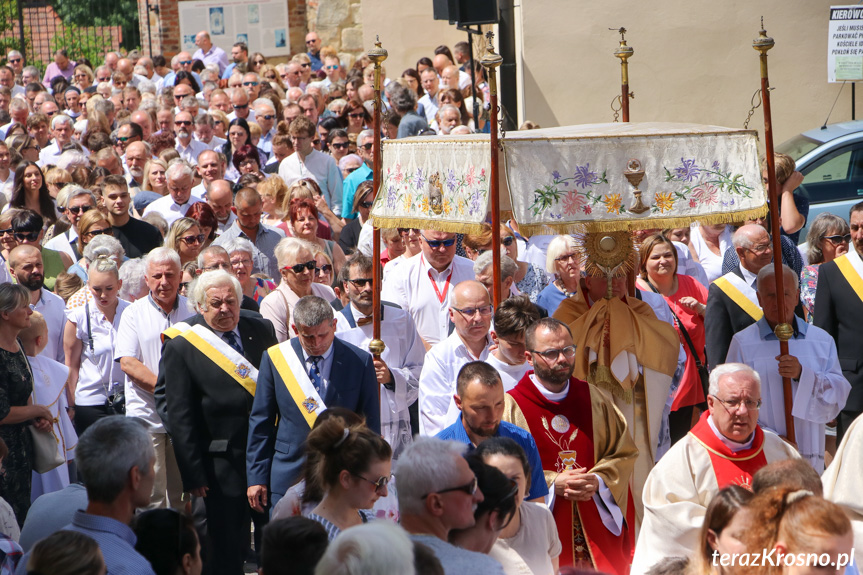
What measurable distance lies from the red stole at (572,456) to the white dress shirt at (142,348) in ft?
7.52

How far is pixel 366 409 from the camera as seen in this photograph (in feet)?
19.3

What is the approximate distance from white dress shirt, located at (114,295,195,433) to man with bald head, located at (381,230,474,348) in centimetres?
148

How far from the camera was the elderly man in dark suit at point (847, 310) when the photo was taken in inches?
265

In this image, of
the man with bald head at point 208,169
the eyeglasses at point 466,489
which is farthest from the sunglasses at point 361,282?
the man with bald head at point 208,169

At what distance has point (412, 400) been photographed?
21.8 ft

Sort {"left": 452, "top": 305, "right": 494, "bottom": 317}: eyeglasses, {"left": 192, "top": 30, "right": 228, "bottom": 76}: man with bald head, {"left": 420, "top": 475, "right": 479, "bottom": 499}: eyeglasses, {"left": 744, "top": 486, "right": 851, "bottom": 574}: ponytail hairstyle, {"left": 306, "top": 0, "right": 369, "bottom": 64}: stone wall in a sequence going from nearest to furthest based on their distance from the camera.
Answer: {"left": 744, "top": 486, "right": 851, "bottom": 574}: ponytail hairstyle → {"left": 420, "top": 475, "right": 479, "bottom": 499}: eyeglasses → {"left": 452, "top": 305, "right": 494, "bottom": 317}: eyeglasses → {"left": 192, "top": 30, "right": 228, "bottom": 76}: man with bald head → {"left": 306, "top": 0, "right": 369, "bottom": 64}: stone wall

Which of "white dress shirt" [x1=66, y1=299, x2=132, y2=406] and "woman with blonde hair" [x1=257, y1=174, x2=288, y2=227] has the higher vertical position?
"woman with blonde hair" [x1=257, y1=174, x2=288, y2=227]

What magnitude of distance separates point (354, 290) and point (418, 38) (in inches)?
537

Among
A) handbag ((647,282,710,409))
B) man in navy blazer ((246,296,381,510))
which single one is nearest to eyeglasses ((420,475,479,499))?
→ man in navy blazer ((246,296,381,510))

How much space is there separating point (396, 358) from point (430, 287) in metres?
0.70

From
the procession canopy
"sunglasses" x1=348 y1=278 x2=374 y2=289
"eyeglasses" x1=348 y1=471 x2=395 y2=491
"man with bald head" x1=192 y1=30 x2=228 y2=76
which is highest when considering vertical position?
"man with bald head" x1=192 y1=30 x2=228 y2=76

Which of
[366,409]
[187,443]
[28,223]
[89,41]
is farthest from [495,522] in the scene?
[89,41]

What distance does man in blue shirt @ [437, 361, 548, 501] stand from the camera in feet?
15.9

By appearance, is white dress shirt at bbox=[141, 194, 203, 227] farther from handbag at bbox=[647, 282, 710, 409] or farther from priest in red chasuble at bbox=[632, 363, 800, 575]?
priest in red chasuble at bbox=[632, 363, 800, 575]
